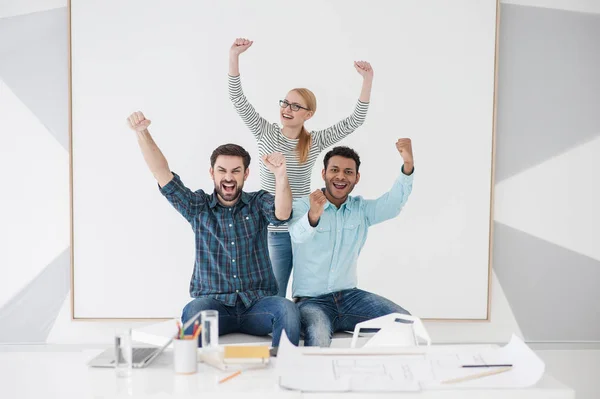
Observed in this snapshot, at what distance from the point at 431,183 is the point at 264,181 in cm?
82

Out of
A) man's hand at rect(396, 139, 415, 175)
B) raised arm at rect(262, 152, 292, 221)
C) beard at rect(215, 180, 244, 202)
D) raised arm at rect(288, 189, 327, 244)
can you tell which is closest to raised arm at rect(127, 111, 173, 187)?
beard at rect(215, 180, 244, 202)

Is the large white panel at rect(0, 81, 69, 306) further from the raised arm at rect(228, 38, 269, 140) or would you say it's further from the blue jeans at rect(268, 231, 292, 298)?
the blue jeans at rect(268, 231, 292, 298)

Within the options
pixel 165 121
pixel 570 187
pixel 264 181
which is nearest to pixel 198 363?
pixel 264 181

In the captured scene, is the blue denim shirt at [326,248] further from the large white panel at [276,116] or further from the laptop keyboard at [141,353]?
the laptop keyboard at [141,353]

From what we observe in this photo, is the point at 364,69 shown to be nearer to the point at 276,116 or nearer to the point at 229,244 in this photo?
the point at 276,116

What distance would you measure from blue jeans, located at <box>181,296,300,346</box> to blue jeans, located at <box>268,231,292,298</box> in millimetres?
404

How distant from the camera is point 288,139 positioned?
2955 millimetres

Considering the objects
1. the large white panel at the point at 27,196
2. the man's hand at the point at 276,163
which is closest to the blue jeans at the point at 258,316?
the man's hand at the point at 276,163

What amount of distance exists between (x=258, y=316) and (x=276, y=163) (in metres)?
0.69

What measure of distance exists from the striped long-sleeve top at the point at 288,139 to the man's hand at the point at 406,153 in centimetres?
23

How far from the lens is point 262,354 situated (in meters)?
1.59

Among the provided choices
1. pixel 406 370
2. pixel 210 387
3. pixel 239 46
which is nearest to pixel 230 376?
pixel 210 387

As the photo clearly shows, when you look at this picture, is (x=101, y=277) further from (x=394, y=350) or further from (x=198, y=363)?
(x=394, y=350)

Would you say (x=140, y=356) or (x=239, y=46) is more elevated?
(x=239, y=46)
